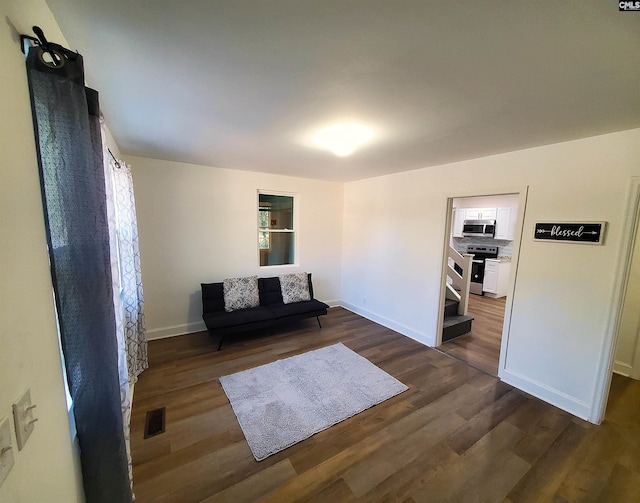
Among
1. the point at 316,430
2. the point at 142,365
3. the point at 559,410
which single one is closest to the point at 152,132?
the point at 142,365

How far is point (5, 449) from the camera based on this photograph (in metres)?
0.54

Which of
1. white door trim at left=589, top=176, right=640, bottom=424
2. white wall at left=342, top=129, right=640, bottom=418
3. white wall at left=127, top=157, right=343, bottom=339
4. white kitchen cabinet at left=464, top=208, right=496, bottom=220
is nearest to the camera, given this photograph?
white door trim at left=589, top=176, right=640, bottom=424

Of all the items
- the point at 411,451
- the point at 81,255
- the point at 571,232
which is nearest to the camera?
the point at 81,255

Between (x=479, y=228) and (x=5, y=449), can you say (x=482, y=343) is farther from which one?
(x=5, y=449)

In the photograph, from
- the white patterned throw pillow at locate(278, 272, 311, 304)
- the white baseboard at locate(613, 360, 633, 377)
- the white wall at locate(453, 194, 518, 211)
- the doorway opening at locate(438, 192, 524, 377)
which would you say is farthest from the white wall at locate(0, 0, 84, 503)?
the white wall at locate(453, 194, 518, 211)

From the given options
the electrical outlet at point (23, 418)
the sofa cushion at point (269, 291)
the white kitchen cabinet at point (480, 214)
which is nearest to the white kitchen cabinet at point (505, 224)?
the white kitchen cabinet at point (480, 214)

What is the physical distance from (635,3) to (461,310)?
4156 millimetres

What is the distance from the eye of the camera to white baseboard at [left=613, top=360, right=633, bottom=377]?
293cm

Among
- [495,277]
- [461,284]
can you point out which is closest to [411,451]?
[461,284]

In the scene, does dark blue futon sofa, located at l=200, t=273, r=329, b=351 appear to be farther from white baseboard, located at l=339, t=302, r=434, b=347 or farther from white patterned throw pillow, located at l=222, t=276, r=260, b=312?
white baseboard, located at l=339, t=302, r=434, b=347

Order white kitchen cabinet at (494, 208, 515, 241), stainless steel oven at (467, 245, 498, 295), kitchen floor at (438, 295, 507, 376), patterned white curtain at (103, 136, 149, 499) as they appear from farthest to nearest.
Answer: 1. stainless steel oven at (467, 245, 498, 295)
2. white kitchen cabinet at (494, 208, 515, 241)
3. kitchen floor at (438, 295, 507, 376)
4. patterned white curtain at (103, 136, 149, 499)

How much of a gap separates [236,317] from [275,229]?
171cm

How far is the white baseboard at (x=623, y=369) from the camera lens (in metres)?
2.93

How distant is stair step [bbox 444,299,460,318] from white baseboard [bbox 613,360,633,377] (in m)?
1.82
